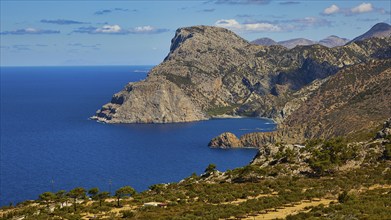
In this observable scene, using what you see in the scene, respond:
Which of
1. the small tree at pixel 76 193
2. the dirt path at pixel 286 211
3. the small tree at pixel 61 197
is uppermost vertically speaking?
the dirt path at pixel 286 211

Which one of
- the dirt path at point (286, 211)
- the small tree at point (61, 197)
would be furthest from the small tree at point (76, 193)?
the dirt path at point (286, 211)

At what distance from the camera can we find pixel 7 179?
184 meters

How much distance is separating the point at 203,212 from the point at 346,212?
1386 cm

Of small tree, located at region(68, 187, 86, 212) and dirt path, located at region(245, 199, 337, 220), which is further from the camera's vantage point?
small tree, located at region(68, 187, 86, 212)

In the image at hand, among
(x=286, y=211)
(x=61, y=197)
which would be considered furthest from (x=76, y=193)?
(x=286, y=211)

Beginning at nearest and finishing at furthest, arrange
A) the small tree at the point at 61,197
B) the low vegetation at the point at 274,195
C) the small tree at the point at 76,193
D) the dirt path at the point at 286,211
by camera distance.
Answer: the dirt path at the point at 286,211 < the low vegetation at the point at 274,195 < the small tree at the point at 76,193 < the small tree at the point at 61,197

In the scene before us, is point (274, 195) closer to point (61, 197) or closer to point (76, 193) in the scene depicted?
point (76, 193)

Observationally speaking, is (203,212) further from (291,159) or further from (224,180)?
(291,159)

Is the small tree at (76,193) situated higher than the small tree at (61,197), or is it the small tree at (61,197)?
the small tree at (76,193)

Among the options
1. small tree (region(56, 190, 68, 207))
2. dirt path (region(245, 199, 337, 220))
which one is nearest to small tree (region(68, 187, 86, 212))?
small tree (region(56, 190, 68, 207))

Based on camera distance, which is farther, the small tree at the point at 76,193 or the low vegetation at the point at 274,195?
the small tree at the point at 76,193

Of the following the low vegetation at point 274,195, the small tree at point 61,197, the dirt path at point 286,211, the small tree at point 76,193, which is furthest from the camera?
the small tree at point 61,197

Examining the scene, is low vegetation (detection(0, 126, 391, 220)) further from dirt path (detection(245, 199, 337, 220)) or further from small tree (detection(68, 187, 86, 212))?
dirt path (detection(245, 199, 337, 220))

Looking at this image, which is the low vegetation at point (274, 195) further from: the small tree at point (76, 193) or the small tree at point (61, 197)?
the small tree at point (61, 197)
